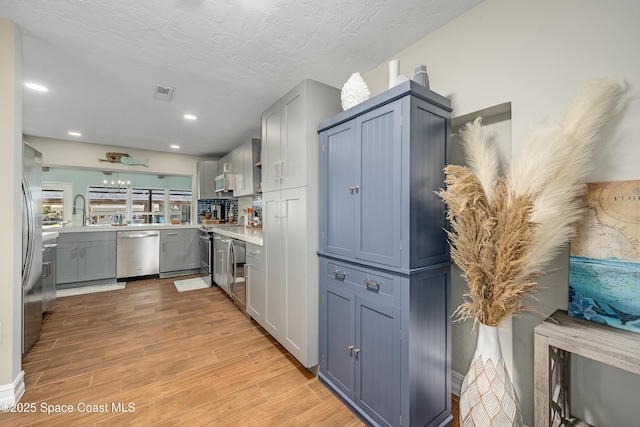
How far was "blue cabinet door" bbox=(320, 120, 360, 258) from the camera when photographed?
1.67 meters

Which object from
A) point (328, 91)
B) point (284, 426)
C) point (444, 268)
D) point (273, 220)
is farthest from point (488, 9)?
point (284, 426)

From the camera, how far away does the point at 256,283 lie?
2.77 meters

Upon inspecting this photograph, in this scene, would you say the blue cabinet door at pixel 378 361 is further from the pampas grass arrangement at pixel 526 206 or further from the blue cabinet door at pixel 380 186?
the pampas grass arrangement at pixel 526 206

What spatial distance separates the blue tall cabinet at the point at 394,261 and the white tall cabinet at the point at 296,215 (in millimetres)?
268

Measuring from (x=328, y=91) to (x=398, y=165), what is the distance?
1102 mm

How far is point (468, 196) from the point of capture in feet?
3.69

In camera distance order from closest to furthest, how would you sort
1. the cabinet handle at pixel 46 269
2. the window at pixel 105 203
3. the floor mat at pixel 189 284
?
the cabinet handle at pixel 46 269, the floor mat at pixel 189 284, the window at pixel 105 203

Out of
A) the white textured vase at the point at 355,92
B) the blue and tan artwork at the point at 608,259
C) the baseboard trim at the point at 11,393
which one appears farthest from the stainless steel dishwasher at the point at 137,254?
the blue and tan artwork at the point at 608,259

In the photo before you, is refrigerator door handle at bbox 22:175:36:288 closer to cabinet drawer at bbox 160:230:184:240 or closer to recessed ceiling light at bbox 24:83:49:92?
recessed ceiling light at bbox 24:83:49:92

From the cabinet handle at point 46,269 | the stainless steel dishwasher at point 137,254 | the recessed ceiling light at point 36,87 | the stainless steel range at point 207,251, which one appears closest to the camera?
the recessed ceiling light at point 36,87

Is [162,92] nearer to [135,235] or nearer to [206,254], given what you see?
[206,254]

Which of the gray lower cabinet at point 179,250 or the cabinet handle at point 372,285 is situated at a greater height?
the cabinet handle at point 372,285

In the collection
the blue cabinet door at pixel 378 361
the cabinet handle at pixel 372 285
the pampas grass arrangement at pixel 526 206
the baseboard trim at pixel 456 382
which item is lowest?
the baseboard trim at pixel 456 382

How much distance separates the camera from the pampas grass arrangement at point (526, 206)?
1066 mm
